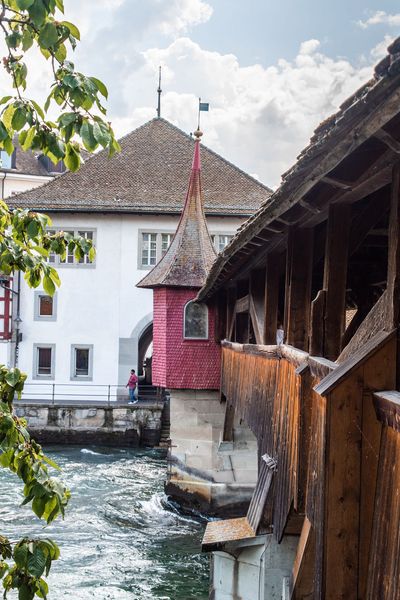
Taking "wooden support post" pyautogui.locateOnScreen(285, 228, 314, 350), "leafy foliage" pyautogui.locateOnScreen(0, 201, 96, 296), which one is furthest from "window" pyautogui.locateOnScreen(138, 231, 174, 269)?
"leafy foliage" pyautogui.locateOnScreen(0, 201, 96, 296)

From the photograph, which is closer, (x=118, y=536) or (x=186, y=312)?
(x=118, y=536)

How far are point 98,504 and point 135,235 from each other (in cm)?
1153

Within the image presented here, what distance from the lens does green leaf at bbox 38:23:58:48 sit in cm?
226

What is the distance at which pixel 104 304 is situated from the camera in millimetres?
24969

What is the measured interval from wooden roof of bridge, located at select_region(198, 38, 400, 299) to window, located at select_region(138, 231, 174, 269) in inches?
753

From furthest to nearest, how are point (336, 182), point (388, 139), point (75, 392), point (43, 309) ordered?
1. point (43, 309)
2. point (75, 392)
3. point (336, 182)
4. point (388, 139)

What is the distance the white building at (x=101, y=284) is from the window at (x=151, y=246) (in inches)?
1.2

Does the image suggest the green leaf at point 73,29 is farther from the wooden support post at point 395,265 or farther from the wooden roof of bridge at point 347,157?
the wooden support post at point 395,265

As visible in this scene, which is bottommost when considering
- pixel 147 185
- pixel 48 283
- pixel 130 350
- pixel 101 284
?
pixel 130 350

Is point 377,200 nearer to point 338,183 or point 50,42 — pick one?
point 338,183

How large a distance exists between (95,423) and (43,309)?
4.59 m

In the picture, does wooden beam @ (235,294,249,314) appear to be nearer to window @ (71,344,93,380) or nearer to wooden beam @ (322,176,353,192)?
wooden beam @ (322,176,353,192)

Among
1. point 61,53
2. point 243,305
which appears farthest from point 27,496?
point 243,305

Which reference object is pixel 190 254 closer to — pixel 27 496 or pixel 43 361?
pixel 43 361
